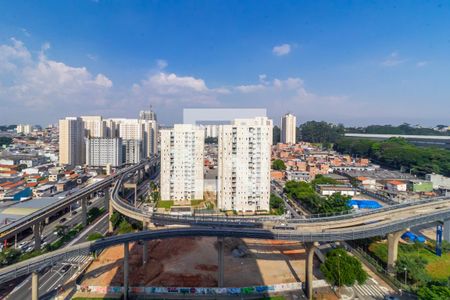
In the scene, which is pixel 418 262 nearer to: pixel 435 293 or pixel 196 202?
pixel 435 293

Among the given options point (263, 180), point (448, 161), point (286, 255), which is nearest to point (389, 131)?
point (448, 161)

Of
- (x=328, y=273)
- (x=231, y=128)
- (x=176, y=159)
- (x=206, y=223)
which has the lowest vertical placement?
(x=328, y=273)

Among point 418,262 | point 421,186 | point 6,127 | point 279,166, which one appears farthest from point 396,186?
point 6,127

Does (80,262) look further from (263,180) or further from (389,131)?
(389,131)

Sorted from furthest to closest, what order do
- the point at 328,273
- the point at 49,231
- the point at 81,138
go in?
1. the point at 81,138
2. the point at 49,231
3. the point at 328,273

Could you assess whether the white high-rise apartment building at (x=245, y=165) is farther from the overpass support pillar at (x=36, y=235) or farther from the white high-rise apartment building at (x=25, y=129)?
the white high-rise apartment building at (x=25, y=129)

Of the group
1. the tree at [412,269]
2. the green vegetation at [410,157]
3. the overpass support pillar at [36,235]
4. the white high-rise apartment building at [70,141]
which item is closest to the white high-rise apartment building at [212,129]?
the overpass support pillar at [36,235]

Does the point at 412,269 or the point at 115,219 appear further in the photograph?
the point at 115,219

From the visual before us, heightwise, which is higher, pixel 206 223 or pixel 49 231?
pixel 206 223
